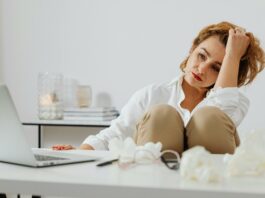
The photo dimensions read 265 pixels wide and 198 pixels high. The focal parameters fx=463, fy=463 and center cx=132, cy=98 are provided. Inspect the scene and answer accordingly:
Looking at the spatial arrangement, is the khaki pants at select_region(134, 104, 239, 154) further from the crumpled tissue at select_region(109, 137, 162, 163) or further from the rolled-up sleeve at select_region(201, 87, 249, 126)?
the rolled-up sleeve at select_region(201, 87, 249, 126)

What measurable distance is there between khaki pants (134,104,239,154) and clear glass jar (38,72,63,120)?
177cm

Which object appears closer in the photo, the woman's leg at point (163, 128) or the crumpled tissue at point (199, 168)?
the crumpled tissue at point (199, 168)

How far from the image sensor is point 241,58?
193 centimetres

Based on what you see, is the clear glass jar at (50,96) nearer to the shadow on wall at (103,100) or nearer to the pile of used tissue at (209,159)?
the shadow on wall at (103,100)

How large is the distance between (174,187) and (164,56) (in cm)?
224

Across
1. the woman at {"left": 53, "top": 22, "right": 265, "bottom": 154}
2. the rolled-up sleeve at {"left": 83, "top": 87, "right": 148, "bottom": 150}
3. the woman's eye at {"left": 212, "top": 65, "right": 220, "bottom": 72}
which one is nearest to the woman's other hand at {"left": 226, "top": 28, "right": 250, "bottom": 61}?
the woman at {"left": 53, "top": 22, "right": 265, "bottom": 154}

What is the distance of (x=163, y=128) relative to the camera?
1133 mm

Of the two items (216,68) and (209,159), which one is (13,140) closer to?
(209,159)

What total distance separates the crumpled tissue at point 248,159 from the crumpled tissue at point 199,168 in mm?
60

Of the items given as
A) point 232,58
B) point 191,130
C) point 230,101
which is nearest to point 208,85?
point 232,58

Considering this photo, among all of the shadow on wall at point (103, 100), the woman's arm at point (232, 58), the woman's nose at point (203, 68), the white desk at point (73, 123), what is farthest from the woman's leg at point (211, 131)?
the shadow on wall at point (103, 100)

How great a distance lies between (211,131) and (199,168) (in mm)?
388

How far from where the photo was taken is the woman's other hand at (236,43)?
5.88 feet

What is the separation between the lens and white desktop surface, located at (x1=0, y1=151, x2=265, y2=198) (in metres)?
0.67
